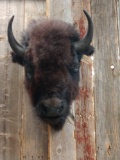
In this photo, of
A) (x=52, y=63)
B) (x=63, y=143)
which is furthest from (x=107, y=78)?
(x=52, y=63)

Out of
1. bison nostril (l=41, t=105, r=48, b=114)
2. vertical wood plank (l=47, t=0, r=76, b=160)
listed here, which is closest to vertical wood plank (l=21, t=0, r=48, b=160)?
vertical wood plank (l=47, t=0, r=76, b=160)

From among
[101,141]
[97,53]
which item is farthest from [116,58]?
[101,141]

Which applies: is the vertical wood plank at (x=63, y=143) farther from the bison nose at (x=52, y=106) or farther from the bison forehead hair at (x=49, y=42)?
the bison forehead hair at (x=49, y=42)

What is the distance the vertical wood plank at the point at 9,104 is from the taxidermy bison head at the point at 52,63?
248 millimetres

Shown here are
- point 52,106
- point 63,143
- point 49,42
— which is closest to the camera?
point 52,106

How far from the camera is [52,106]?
1556 mm

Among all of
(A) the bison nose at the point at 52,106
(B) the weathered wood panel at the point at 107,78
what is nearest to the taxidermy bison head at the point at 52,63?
(A) the bison nose at the point at 52,106

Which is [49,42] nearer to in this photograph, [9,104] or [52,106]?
[52,106]

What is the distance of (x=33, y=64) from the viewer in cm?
171

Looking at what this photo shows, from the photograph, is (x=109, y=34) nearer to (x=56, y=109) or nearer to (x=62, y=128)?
(x=62, y=128)

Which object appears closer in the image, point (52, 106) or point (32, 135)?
point (52, 106)

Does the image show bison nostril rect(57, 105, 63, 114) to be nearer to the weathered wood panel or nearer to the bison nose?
the bison nose

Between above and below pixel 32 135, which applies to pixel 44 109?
above

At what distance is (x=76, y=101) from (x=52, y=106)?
55 centimetres
